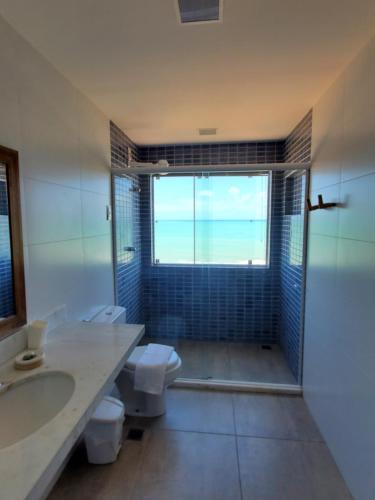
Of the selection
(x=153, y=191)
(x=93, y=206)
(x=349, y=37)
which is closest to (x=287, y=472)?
(x=93, y=206)

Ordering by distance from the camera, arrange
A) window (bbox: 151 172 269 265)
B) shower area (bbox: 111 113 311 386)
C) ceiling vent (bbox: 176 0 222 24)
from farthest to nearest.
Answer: window (bbox: 151 172 269 265) → shower area (bbox: 111 113 311 386) → ceiling vent (bbox: 176 0 222 24)

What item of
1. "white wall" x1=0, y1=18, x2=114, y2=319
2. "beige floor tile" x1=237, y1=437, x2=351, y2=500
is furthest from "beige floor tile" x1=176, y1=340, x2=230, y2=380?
"white wall" x1=0, y1=18, x2=114, y2=319

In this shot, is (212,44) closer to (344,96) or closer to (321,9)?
(321,9)

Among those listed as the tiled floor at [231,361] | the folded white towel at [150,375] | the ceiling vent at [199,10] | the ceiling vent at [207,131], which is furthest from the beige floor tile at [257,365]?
the ceiling vent at [199,10]

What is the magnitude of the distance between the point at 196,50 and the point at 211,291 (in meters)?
2.33

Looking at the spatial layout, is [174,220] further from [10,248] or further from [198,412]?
[10,248]

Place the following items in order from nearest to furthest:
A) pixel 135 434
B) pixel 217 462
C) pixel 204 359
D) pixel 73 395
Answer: pixel 73 395
pixel 217 462
pixel 135 434
pixel 204 359

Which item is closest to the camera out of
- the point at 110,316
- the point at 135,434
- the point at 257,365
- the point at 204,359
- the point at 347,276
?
the point at 347,276

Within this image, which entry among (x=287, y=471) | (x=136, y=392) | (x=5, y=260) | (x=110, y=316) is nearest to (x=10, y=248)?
(x=5, y=260)

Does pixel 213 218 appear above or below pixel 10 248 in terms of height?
above

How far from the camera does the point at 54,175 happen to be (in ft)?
5.31

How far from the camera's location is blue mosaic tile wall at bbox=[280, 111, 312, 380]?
7.87 ft

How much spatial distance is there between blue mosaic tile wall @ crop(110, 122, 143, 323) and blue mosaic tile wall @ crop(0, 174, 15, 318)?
1.28 meters

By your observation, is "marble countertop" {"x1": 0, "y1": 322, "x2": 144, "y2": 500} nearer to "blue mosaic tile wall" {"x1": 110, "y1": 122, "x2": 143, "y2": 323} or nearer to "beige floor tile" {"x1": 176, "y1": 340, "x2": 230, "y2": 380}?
"blue mosaic tile wall" {"x1": 110, "y1": 122, "x2": 143, "y2": 323}
